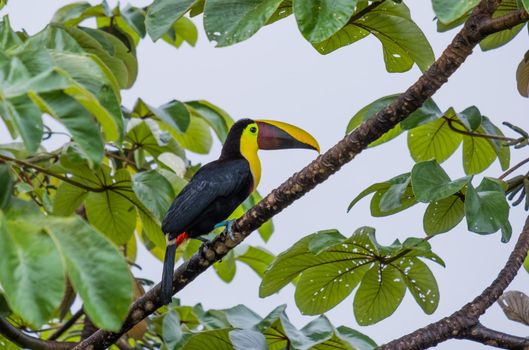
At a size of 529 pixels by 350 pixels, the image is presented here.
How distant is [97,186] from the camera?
214 cm

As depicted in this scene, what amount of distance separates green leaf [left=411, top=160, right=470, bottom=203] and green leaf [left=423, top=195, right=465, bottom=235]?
179 mm

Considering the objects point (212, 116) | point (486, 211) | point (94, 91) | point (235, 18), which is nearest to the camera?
point (94, 91)

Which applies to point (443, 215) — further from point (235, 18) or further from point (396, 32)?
point (235, 18)

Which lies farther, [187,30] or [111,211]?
[187,30]

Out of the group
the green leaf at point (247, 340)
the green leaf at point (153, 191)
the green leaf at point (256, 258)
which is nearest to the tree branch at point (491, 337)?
the green leaf at point (247, 340)

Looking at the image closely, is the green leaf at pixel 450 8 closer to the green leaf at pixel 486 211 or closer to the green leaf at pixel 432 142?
the green leaf at pixel 486 211

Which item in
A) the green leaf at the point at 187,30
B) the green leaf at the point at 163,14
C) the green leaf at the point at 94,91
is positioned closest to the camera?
the green leaf at the point at 94,91

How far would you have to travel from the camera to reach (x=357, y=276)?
6.20 ft

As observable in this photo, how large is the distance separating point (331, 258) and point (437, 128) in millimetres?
414

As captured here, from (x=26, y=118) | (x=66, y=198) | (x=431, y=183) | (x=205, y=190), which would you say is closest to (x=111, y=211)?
(x=66, y=198)

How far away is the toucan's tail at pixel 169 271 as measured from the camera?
1.69 m

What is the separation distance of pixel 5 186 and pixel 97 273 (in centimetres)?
42

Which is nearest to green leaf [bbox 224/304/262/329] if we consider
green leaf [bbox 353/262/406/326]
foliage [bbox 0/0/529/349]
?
foliage [bbox 0/0/529/349]

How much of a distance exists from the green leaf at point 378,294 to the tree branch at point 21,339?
0.67m
